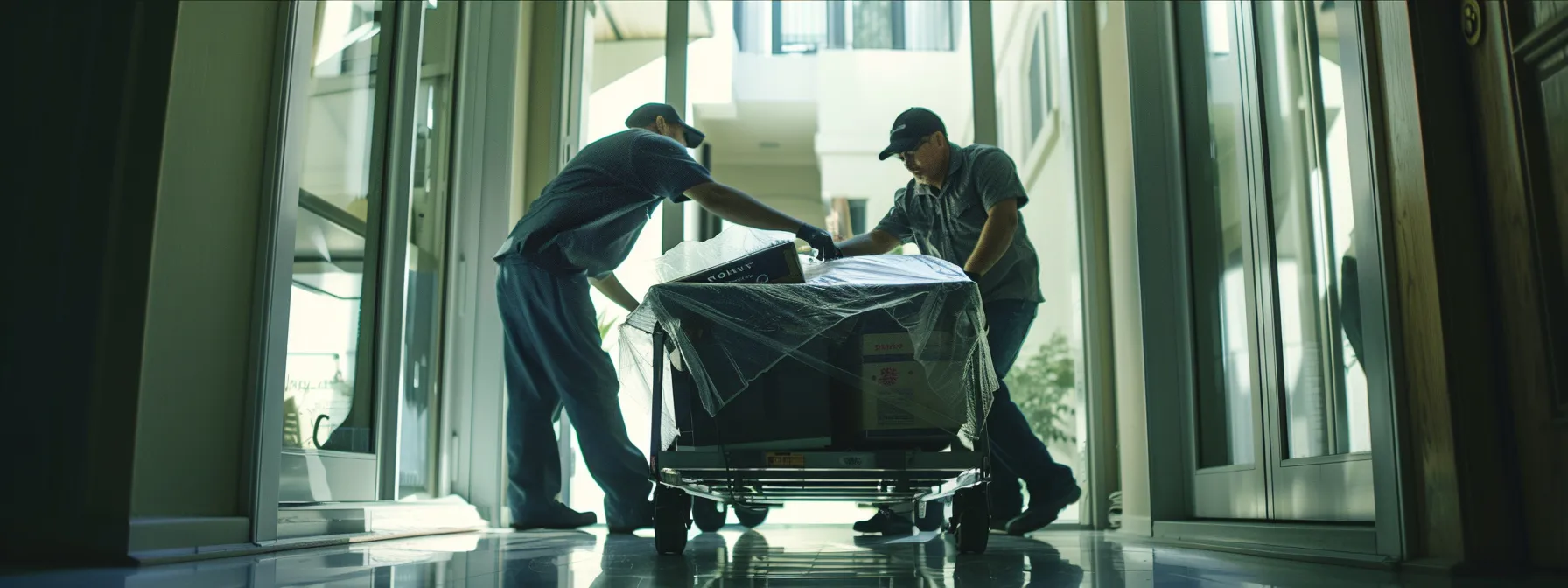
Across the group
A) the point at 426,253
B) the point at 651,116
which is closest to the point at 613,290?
the point at 651,116

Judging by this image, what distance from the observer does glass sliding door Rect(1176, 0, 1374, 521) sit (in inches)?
83.7

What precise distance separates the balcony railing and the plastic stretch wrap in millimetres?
2256

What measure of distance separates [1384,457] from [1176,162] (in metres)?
1.52

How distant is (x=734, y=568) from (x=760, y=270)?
2.11 ft

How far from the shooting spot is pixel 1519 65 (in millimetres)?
1549

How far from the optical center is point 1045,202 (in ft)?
15.3

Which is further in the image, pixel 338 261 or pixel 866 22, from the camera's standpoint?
pixel 866 22

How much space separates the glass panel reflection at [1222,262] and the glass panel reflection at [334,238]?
87.5 inches

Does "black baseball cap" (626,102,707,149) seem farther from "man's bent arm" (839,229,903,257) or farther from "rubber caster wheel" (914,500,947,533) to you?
"rubber caster wheel" (914,500,947,533)

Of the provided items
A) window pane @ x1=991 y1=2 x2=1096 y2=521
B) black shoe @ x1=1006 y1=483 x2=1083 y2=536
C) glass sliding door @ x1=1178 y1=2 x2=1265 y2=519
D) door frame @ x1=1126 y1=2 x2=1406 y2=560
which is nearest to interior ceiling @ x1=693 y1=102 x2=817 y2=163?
window pane @ x1=991 y1=2 x2=1096 y2=521

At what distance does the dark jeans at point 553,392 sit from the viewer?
10.2ft

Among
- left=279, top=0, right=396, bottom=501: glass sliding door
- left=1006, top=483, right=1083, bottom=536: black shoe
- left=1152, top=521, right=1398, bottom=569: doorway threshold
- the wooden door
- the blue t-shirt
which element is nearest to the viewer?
the wooden door

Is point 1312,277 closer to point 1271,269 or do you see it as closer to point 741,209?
point 1271,269

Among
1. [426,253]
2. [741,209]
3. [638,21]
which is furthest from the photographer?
[638,21]
